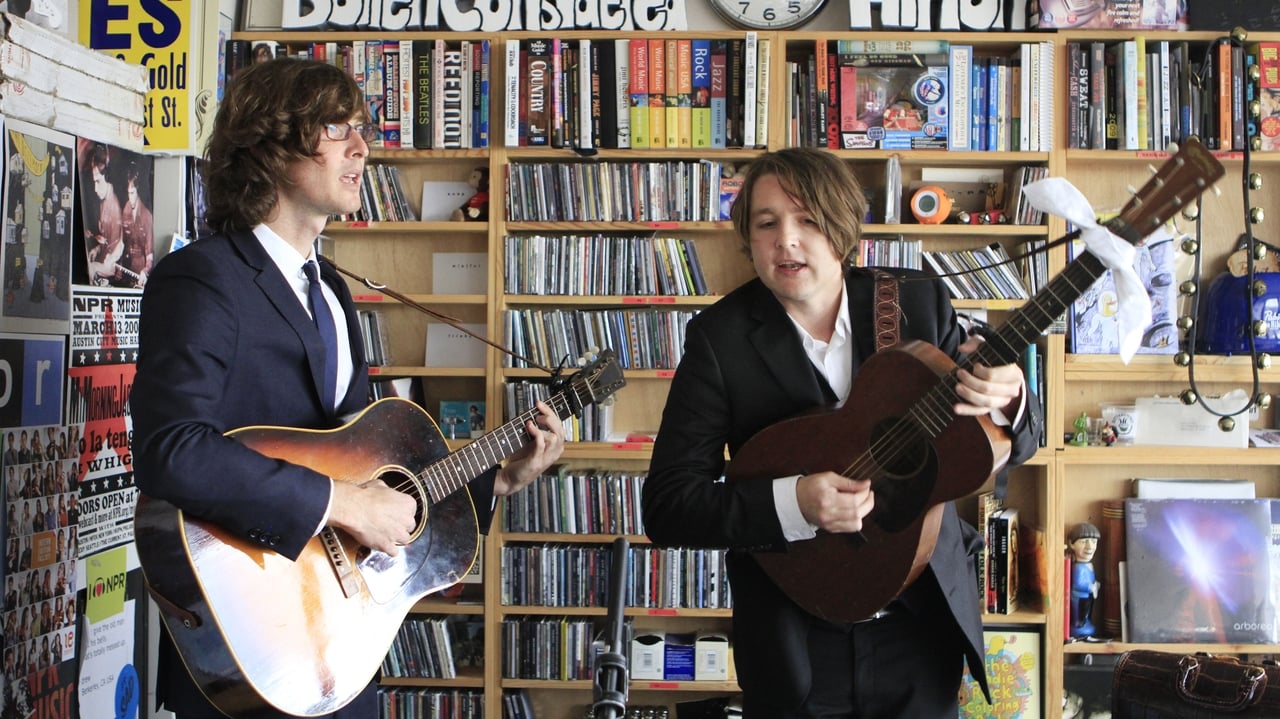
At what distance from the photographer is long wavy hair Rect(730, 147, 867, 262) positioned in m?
1.51

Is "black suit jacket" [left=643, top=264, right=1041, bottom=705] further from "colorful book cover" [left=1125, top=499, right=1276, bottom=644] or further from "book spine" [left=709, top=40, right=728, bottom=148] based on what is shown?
"colorful book cover" [left=1125, top=499, right=1276, bottom=644]

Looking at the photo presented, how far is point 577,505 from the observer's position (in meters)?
3.31

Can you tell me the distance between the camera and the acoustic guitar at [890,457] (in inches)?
55.3

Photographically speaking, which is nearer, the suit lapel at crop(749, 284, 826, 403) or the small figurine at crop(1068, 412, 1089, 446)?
the suit lapel at crop(749, 284, 826, 403)

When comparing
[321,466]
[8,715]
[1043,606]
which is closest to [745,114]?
[1043,606]

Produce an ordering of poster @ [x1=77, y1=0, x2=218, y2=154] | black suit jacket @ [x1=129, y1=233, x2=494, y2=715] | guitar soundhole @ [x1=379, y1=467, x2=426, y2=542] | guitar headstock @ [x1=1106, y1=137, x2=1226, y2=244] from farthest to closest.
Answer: poster @ [x1=77, y1=0, x2=218, y2=154] → guitar soundhole @ [x1=379, y1=467, x2=426, y2=542] → black suit jacket @ [x1=129, y1=233, x2=494, y2=715] → guitar headstock @ [x1=1106, y1=137, x2=1226, y2=244]

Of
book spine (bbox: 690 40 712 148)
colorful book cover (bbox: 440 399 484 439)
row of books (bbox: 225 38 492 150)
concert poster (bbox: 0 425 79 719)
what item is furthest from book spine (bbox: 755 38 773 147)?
concert poster (bbox: 0 425 79 719)

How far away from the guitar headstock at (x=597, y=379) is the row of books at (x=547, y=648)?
1.38m

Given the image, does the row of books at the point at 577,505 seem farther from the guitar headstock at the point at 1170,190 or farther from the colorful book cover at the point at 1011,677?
the guitar headstock at the point at 1170,190

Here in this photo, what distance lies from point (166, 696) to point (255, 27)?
2693 mm

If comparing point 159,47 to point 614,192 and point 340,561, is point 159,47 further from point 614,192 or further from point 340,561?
point 340,561

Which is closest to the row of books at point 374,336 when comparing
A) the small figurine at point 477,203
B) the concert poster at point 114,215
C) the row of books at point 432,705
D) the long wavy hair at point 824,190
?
the small figurine at point 477,203

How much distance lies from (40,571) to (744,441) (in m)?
1.63

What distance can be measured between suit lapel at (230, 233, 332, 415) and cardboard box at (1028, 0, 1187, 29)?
106 inches
